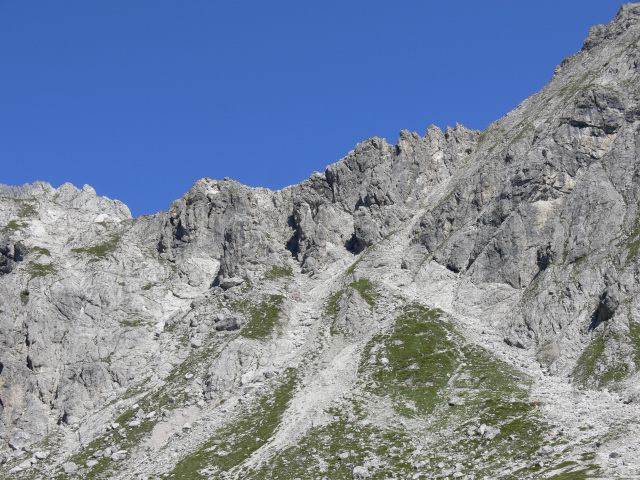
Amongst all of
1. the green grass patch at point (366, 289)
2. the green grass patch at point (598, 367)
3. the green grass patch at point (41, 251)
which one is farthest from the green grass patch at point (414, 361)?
the green grass patch at point (41, 251)

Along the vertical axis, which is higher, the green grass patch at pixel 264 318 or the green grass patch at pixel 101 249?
the green grass patch at pixel 101 249

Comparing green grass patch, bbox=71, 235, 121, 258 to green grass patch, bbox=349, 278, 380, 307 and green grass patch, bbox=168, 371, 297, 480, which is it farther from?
green grass patch, bbox=168, 371, 297, 480

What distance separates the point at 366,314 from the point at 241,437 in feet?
108

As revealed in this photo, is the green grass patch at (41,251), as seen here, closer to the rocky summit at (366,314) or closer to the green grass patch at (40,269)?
the rocky summit at (366,314)

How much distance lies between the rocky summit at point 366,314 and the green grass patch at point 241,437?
0.41m

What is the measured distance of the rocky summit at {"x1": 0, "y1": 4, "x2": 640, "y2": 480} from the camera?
65562 millimetres

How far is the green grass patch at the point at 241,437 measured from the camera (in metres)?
68.4

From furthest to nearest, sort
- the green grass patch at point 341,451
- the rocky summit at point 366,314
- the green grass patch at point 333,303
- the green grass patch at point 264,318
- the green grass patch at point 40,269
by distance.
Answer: the green grass patch at point 40,269
the green grass patch at point 333,303
the green grass patch at point 264,318
the rocky summit at point 366,314
the green grass patch at point 341,451

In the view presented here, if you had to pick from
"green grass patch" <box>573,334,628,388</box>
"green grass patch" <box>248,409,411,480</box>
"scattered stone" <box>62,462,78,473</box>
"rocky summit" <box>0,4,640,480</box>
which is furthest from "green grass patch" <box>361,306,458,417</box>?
"scattered stone" <box>62,462,78,473</box>

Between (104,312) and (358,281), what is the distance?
156 ft

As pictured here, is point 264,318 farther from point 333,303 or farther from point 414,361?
point 414,361

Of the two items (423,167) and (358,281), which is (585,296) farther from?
(423,167)

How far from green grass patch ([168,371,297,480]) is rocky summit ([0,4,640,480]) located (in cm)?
41

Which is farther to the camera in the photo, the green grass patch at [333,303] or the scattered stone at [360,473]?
the green grass patch at [333,303]
